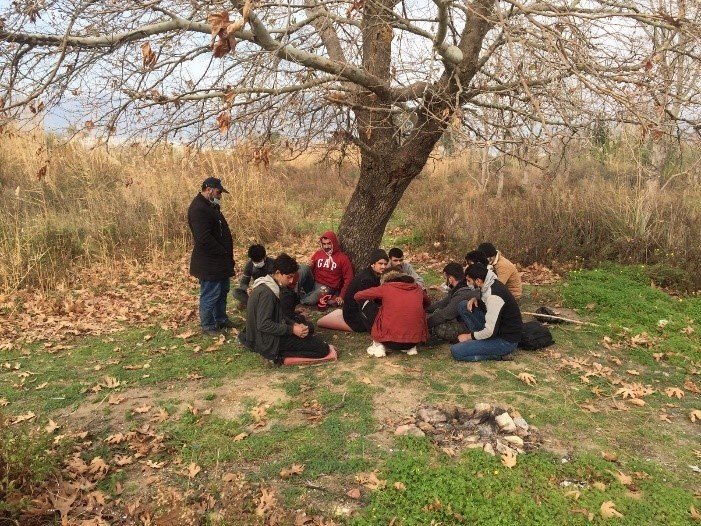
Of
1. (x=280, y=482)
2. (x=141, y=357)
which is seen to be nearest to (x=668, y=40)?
(x=280, y=482)

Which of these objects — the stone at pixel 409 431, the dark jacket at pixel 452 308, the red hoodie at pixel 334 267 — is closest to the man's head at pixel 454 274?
the dark jacket at pixel 452 308

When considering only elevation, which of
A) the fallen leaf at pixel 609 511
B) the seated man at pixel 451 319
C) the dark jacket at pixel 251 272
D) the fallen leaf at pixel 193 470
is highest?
the dark jacket at pixel 251 272

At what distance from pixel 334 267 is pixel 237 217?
4714 millimetres

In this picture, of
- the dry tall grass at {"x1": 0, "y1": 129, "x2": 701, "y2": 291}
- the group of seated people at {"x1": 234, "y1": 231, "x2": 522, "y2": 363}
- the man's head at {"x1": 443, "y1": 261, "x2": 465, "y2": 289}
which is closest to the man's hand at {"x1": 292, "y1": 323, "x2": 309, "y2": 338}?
the group of seated people at {"x1": 234, "y1": 231, "x2": 522, "y2": 363}

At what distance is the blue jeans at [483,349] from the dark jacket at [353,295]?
1.39 metres

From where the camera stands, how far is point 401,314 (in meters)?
5.73

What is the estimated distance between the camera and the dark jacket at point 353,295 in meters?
6.38

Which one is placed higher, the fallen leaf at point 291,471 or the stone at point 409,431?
the stone at point 409,431

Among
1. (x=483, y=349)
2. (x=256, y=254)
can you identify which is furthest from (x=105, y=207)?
(x=483, y=349)

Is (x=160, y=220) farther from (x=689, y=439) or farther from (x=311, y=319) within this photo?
(x=689, y=439)

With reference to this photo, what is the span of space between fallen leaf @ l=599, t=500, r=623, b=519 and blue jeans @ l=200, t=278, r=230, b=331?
486cm

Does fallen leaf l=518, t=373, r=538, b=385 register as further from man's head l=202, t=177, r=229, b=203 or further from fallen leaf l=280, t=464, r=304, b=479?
man's head l=202, t=177, r=229, b=203

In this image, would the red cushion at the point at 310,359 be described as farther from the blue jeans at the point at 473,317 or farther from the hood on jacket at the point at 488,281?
the hood on jacket at the point at 488,281

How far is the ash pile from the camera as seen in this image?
13.3 feet
